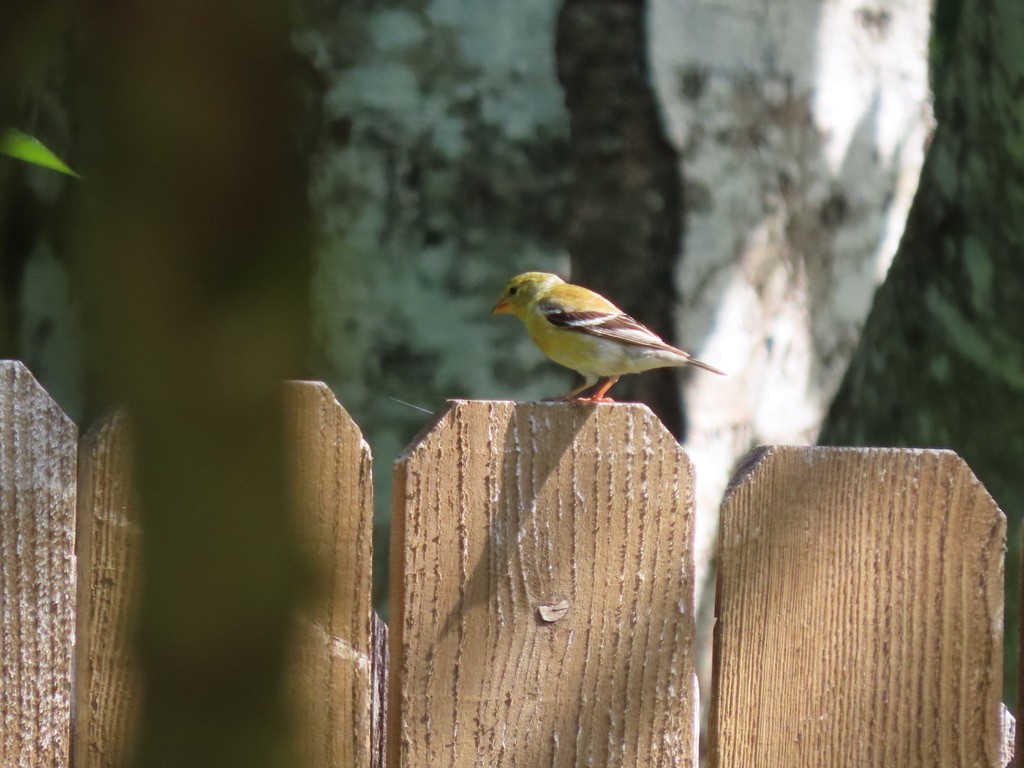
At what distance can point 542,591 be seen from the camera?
1482 mm

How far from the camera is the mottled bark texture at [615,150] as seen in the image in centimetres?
247

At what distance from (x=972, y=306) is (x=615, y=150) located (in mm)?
1521

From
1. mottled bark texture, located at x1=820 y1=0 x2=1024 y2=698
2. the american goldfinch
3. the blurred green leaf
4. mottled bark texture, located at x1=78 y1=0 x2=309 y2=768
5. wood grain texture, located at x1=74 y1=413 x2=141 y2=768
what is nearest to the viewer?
mottled bark texture, located at x1=78 y1=0 x2=309 y2=768

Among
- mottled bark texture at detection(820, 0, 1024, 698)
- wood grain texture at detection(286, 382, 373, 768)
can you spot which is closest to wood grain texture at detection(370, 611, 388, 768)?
wood grain texture at detection(286, 382, 373, 768)

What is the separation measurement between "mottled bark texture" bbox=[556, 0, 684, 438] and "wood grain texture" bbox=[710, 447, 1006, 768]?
110 cm

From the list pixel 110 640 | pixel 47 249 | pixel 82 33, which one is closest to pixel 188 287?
pixel 82 33

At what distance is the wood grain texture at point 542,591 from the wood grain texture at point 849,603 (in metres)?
0.08

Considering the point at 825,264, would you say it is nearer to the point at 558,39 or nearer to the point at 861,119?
the point at 861,119

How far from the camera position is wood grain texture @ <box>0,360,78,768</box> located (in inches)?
55.7

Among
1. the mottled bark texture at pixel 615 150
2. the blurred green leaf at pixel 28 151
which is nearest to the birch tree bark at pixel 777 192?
the mottled bark texture at pixel 615 150

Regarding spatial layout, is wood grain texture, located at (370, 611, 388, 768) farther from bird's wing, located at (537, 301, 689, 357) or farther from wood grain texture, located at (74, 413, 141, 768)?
bird's wing, located at (537, 301, 689, 357)

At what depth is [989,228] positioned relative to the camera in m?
3.46

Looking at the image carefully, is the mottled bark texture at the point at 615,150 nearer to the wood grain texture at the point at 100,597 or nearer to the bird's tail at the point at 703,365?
the bird's tail at the point at 703,365

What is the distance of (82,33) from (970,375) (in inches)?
133
